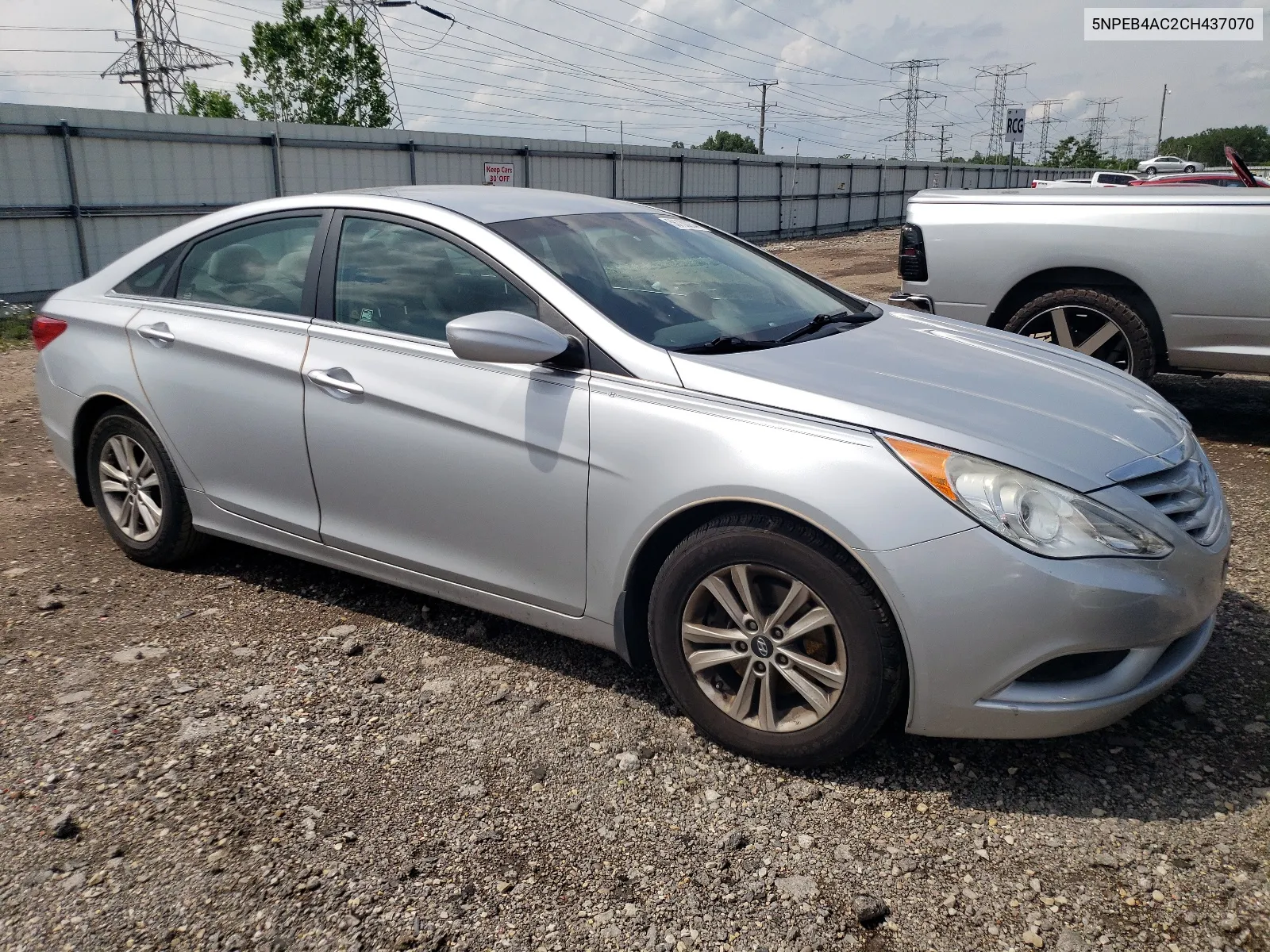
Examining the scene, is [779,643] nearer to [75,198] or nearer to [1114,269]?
[1114,269]

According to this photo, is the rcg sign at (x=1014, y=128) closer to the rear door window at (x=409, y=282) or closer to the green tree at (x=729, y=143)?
the rear door window at (x=409, y=282)

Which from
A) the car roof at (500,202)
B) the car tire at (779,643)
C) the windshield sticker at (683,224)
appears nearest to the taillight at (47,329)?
the car roof at (500,202)

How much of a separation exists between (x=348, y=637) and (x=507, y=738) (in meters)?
0.97

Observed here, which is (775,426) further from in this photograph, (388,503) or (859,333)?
(388,503)

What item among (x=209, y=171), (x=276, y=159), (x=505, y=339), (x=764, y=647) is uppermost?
(x=276, y=159)

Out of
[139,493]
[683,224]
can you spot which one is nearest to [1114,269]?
[683,224]

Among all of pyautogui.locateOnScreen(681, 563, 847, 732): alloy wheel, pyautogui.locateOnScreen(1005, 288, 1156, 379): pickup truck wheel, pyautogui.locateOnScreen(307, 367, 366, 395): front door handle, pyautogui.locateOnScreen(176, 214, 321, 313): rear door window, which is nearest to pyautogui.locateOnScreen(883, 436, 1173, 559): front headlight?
pyautogui.locateOnScreen(681, 563, 847, 732): alloy wheel

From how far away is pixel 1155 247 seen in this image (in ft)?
20.7

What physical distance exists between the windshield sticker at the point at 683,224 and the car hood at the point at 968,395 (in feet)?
3.07

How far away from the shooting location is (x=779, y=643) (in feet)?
9.18

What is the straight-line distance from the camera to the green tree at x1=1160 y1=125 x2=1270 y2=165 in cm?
9912

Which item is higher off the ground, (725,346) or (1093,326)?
(725,346)

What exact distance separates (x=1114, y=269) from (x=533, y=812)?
17.7ft

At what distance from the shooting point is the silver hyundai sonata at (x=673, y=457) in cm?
261
